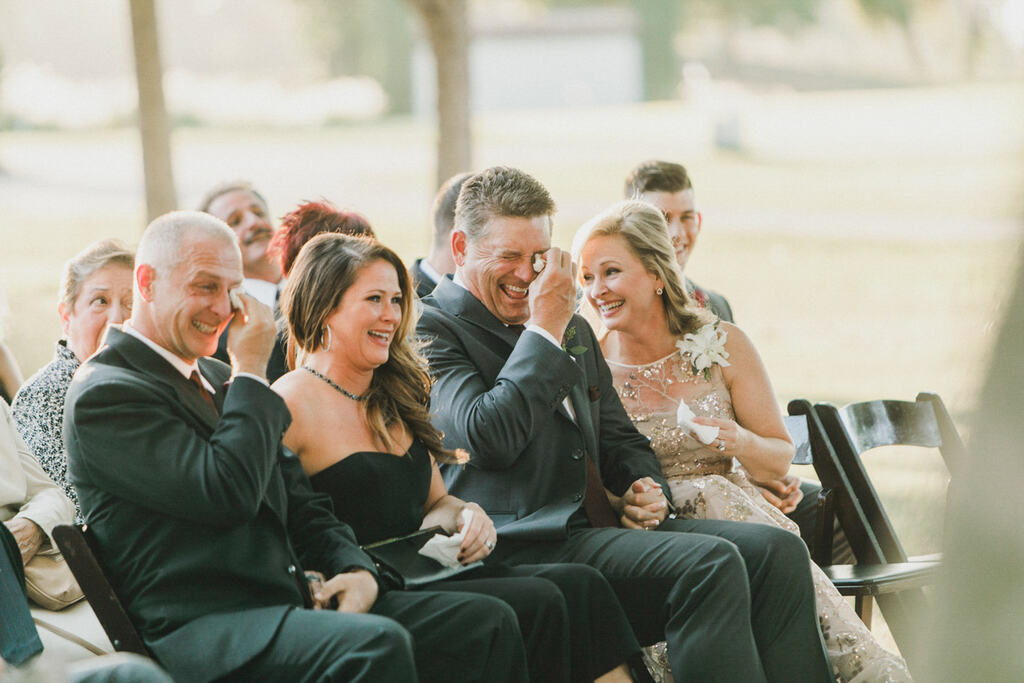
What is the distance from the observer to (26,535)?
3.39 meters

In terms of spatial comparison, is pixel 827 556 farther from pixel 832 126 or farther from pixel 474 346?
pixel 832 126

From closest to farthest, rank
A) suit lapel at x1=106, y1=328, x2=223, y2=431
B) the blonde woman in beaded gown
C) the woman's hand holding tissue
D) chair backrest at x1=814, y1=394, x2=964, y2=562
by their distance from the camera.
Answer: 1. suit lapel at x1=106, y1=328, x2=223, y2=431
2. the woman's hand holding tissue
3. the blonde woman in beaded gown
4. chair backrest at x1=814, y1=394, x2=964, y2=562

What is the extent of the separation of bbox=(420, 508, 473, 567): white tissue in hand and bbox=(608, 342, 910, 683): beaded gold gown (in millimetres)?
1036

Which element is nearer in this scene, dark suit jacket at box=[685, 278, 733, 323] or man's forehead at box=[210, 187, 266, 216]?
dark suit jacket at box=[685, 278, 733, 323]

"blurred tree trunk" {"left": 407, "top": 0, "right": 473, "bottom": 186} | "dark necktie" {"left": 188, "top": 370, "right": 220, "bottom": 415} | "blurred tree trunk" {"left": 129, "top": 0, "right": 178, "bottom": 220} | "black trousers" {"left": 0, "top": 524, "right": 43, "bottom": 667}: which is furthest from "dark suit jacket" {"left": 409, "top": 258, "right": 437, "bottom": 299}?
"blurred tree trunk" {"left": 407, "top": 0, "right": 473, "bottom": 186}

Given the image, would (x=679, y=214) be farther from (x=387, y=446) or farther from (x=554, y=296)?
(x=387, y=446)

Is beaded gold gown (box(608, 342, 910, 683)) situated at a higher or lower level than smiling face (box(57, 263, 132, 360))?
lower

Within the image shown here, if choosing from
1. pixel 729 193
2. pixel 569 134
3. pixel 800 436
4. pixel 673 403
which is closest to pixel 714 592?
pixel 673 403

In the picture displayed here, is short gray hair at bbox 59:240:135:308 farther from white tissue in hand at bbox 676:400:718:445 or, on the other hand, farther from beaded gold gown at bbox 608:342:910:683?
white tissue in hand at bbox 676:400:718:445

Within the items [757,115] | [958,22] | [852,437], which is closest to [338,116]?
[757,115]

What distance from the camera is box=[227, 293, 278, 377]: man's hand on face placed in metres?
2.97

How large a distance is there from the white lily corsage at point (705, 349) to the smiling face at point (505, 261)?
68cm

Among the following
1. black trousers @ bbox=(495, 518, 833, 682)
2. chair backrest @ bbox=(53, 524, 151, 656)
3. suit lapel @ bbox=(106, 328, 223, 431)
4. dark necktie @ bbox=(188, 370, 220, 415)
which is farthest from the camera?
black trousers @ bbox=(495, 518, 833, 682)

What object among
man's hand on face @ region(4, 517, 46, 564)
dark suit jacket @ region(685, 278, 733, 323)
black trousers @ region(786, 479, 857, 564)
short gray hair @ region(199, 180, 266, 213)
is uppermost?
short gray hair @ region(199, 180, 266, 213)
